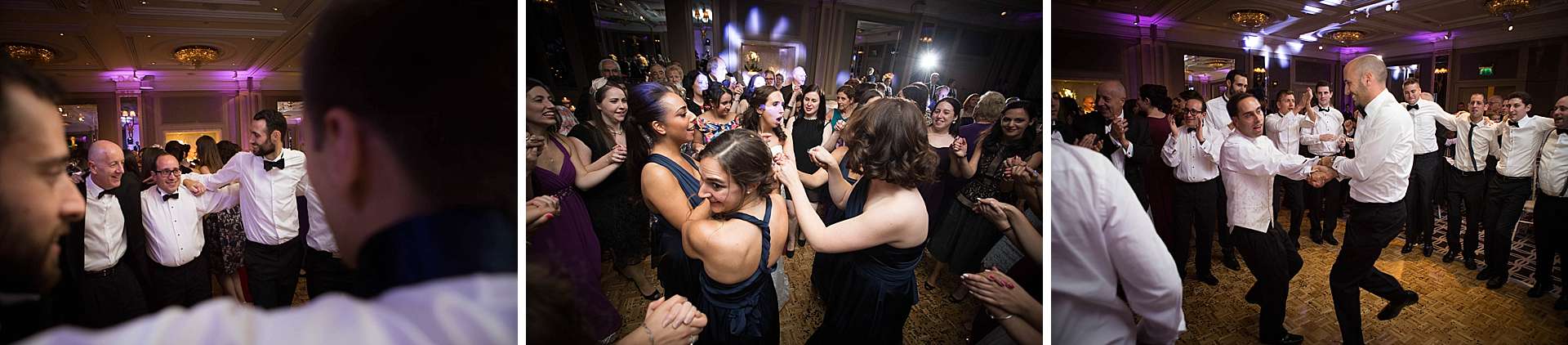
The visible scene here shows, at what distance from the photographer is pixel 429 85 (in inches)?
64.0

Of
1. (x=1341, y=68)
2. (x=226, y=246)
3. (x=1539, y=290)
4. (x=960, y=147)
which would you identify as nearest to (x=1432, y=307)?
(x=1539, y=290)

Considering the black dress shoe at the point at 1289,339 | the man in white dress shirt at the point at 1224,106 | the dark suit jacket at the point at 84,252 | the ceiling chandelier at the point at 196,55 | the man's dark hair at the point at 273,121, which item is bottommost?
the black dress shoe at the point at 1289,339

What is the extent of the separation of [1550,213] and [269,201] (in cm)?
447

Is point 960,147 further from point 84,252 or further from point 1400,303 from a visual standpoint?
point 84,252

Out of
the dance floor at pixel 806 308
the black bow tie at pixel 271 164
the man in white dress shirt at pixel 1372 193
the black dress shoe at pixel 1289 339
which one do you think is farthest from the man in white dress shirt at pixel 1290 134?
the black bow tie at pixel 271 164

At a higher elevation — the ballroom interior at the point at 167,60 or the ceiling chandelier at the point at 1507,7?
the ceiling chandelier at the point at 1507,7

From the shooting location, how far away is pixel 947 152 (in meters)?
1.81

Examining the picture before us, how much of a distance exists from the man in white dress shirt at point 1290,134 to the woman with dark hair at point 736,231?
1.80 metres

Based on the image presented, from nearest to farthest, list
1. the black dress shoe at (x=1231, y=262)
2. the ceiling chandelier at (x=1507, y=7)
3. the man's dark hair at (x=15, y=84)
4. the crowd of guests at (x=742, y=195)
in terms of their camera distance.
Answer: the man's dark hair at (x=15, y=84)
the crowd of guests at (x=742, y=195)
the ceiling chandelier at (x=1507, y=7)
the black dress shoe at (x=1231, y=262)

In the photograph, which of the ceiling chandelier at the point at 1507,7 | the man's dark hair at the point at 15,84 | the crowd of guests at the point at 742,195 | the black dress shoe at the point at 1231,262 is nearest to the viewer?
the man's dark hair at the point at 15,84

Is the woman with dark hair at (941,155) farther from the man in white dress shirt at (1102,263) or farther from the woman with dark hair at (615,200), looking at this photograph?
the woman with dark hair at (615,200)

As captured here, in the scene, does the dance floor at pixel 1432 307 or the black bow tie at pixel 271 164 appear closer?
the black bow tie at pixel 271 164

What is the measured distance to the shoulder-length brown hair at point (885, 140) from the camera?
1.71 m

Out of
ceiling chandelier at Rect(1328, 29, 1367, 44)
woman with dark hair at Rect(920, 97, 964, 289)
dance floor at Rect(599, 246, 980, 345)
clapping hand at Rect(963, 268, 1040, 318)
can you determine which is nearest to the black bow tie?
dance floor at Rect(599, 246, 980, 345)
